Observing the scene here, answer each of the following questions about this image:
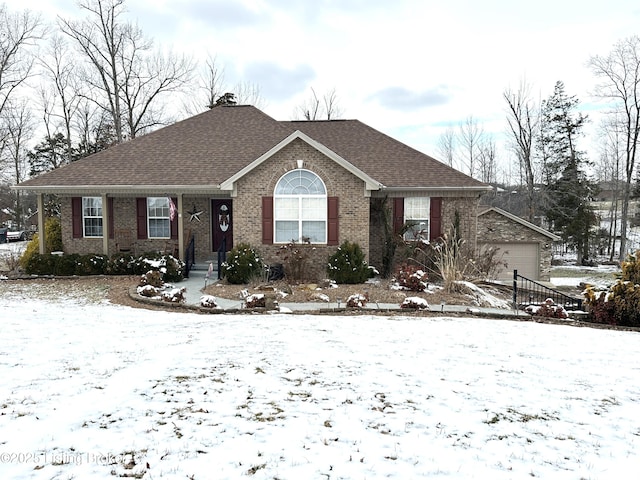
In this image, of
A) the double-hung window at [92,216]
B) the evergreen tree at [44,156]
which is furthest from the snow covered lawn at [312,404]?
the evergreen tree at [44,156]

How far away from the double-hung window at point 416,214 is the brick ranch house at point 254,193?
0.04 meters

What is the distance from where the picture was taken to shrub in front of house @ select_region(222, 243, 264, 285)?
13.5m

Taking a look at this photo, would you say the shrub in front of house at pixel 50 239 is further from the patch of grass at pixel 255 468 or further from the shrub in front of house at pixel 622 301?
the shrub in front of house at pixel 622 301

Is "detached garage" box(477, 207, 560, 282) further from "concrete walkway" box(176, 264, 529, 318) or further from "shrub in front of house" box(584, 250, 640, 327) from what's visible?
"concrete walkway" box(176, 264, 529, 318)

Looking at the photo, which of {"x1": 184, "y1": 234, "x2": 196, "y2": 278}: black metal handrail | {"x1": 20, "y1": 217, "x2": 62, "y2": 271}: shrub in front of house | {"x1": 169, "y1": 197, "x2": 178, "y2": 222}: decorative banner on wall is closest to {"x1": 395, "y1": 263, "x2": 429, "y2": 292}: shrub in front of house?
{"x1": 184, "y1": 234, "x2": 196, "y2": 278}: black metal handrail

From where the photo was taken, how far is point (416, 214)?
1606 centimetres

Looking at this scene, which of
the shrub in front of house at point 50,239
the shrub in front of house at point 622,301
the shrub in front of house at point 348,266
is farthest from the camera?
the shrub in front of house at point 50,239

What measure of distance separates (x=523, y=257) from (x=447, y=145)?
2377cm

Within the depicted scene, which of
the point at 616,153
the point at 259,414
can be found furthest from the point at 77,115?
the point at 616,153

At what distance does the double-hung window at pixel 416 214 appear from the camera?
52.4 ft

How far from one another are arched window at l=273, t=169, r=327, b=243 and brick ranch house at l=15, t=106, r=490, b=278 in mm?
34

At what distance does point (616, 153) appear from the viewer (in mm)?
37906

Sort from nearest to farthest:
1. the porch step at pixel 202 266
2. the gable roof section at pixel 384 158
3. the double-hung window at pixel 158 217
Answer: the gable roof section at pixel 384 158, the porch step at pixel 202 266, the double-hung window at pixel 158 217

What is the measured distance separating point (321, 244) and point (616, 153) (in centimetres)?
3588
